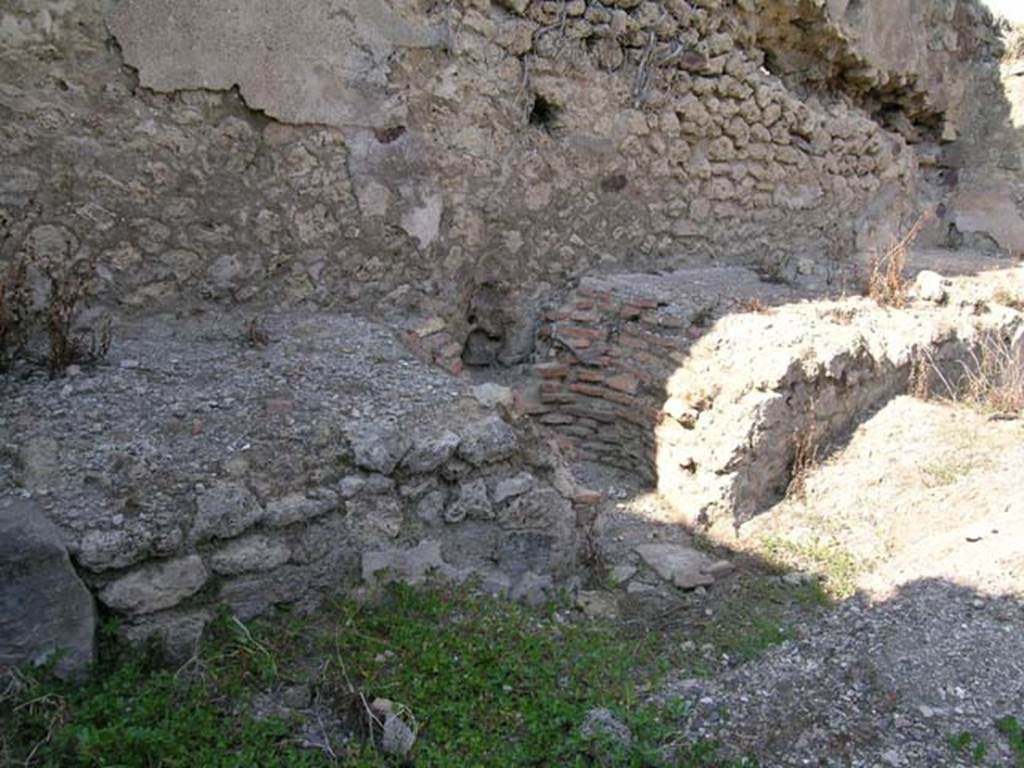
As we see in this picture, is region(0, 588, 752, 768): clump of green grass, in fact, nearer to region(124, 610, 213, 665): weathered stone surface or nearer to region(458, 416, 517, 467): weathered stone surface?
region(124, 610, 213, 665): weathered stone surface

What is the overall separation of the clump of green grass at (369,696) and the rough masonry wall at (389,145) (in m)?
1.68

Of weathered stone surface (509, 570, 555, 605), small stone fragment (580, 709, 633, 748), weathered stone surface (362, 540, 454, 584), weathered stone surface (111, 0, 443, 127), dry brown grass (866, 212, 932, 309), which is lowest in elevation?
weathered stone surface (509, 570, 555, 605)

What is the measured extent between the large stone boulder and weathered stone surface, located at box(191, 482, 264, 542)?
1.16ft

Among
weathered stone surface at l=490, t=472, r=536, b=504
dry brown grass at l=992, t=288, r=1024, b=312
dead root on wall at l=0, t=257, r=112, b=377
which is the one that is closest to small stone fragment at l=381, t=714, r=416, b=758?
weathered stone surface at l=490, t=472, r=536, b=504

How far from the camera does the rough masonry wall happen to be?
328 cm

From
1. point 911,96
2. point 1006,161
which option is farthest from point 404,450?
point 1006,161

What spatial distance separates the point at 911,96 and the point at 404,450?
625 centimetres

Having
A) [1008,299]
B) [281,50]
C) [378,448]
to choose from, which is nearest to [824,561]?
[378,448]

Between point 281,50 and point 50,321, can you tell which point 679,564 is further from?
point 281,50

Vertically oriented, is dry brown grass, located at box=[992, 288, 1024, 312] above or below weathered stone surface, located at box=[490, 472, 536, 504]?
above

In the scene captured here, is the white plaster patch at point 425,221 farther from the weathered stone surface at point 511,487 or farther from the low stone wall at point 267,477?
the weathered stone surface at point 511,487

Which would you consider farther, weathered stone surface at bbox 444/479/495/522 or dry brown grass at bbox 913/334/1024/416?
dry brown grass at bbox 913/334/1024/416

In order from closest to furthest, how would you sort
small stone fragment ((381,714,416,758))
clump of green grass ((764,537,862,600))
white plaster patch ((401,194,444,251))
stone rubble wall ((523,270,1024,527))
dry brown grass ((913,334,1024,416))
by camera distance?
small stone fragment ((381,714,416,758)) → clump of green grass ((764,537,862,600)) → stone rubble wall ((523,270,1024,527)) → white plaster patch ((401,194,444,251)) → dry brown grass ((913,334,1024,416))

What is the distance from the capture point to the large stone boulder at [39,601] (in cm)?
226
